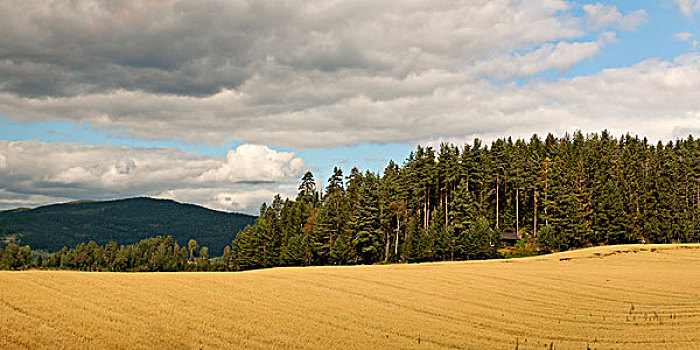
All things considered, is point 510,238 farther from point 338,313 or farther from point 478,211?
point 338,313

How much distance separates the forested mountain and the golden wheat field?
50293 millimetres

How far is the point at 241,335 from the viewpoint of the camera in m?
18.8

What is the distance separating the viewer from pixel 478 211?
103688 millimetres

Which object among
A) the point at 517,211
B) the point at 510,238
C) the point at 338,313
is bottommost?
the point at 510,238

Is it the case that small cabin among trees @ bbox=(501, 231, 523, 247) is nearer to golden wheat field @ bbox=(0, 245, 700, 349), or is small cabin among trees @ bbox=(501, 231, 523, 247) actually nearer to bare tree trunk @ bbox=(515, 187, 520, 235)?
bare tree trunk @ bbox=(515, 187, 520, 235)

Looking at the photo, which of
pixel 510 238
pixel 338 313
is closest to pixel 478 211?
pixel 510 238

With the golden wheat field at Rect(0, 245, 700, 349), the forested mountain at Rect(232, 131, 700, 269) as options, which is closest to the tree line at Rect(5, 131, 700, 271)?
the forested mountain at Rect(232, 131, 700, 269)

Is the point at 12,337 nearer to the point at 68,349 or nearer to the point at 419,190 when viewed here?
the point at 68,349

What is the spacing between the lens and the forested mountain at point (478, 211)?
91688 mm

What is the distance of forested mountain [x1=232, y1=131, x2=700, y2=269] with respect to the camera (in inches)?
3610

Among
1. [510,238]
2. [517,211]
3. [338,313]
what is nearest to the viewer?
[338,313]

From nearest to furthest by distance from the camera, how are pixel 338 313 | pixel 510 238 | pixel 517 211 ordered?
pixel 338 313, pixel 510 238, pixel 517 211

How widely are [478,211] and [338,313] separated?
8348 cm

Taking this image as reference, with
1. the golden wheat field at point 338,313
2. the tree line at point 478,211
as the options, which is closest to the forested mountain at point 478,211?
the tree line at point 478,211
